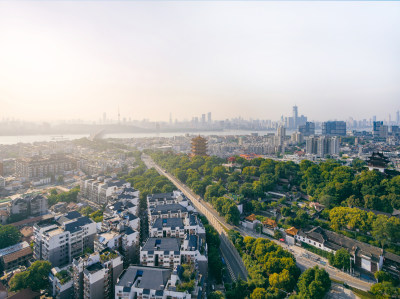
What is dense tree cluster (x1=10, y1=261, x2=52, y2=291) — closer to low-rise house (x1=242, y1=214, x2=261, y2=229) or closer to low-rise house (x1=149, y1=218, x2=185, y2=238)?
low-rise house (x1=149, y1=218, x2=185, y2=238)

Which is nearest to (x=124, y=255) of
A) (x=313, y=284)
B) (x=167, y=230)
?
(x=167, y=230)

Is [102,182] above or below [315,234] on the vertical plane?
above

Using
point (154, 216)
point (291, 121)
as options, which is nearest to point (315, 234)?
point (154, 216)

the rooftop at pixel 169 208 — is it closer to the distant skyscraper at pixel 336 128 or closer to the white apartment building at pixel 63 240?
the white apartment building at pixel 63 240

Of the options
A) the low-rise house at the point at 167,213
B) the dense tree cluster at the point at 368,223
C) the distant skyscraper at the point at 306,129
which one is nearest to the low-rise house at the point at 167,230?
the low-rise house at the point at 167,213

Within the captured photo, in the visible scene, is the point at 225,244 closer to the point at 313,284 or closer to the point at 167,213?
the point at 167,213

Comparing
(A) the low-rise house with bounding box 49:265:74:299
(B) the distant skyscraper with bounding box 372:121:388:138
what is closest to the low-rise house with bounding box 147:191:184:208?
(A) the low-rise house with bounding box 49:265:74:299

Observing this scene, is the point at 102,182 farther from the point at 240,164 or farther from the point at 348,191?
the point at 348,191

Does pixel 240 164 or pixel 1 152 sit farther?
pixel 1 152

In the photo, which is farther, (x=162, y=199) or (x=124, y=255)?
(x=162, y=199)
